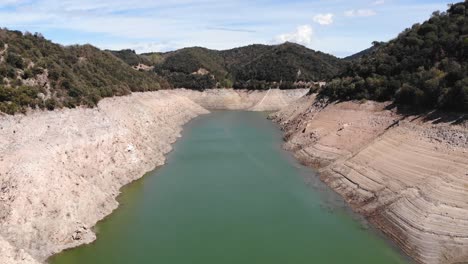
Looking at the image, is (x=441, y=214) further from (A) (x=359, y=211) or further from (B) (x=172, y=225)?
(B) (x=172, y=225)

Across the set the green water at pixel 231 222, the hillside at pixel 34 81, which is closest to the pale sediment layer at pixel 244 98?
the hillside at pixel 34 81

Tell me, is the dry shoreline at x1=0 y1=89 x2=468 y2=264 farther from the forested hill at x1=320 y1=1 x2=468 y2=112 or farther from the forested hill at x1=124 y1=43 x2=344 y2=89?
the forested hill at x1=124 y1=43 x2=344 y2=89

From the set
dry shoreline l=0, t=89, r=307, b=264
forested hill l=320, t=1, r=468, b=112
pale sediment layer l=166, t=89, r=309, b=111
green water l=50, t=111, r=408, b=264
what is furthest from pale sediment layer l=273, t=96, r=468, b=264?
pale sediment layer l=166, t=89, r=309, b=111

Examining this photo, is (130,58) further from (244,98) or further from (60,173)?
(60,173)

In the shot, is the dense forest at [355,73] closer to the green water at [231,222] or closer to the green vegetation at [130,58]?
the green water at [231,222]

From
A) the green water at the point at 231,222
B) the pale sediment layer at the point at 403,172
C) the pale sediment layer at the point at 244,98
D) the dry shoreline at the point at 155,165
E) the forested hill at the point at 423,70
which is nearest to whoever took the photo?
the green water at the point at 231,222

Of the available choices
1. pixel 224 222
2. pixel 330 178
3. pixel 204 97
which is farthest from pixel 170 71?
pixel 224 222

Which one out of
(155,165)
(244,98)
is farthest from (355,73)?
(244,98)
